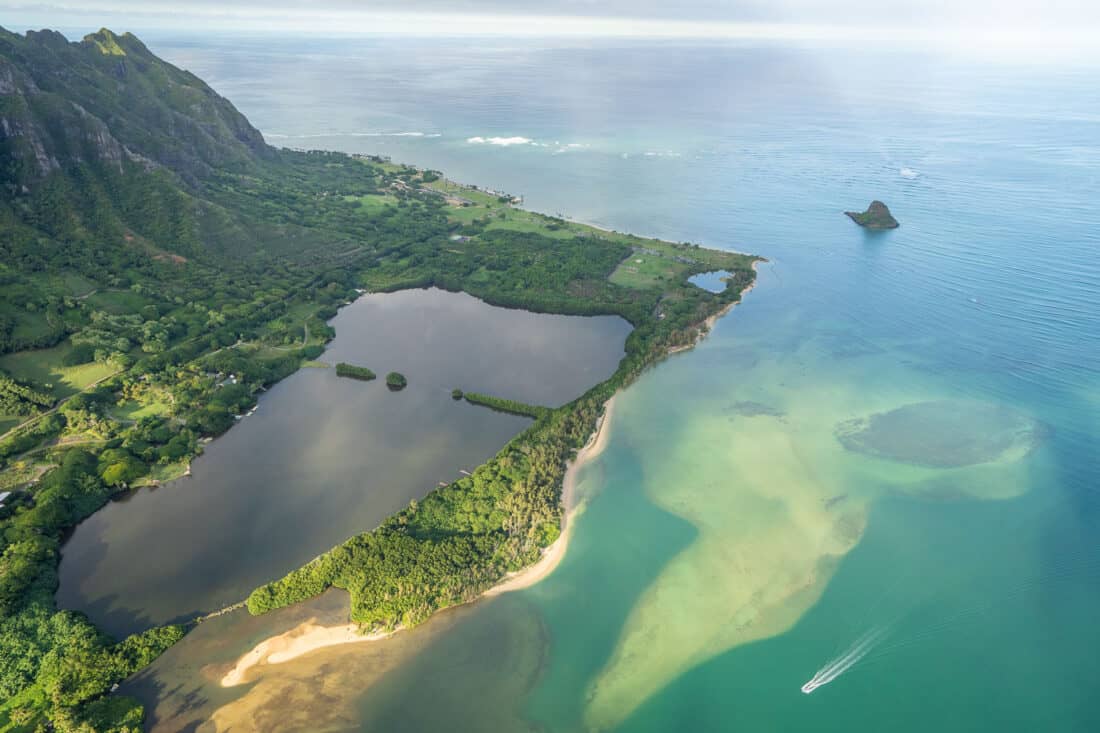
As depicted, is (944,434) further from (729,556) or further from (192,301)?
(192,301)

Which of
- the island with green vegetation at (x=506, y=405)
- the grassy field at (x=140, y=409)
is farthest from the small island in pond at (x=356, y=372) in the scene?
the grassy field at (x=140, y=409)

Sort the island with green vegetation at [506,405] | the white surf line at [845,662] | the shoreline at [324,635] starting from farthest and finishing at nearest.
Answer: the island with green vegetation at [506,405] → the shoreline at [324,635] → the white surf line at [845,662]

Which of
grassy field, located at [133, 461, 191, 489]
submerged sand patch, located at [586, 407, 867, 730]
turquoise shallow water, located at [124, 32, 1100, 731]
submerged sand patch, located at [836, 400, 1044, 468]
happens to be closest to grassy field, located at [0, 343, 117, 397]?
grassy field, located at [133, 461, 191, 489]

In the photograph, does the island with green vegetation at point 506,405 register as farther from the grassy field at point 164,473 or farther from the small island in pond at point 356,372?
the grassy field at point 164,473

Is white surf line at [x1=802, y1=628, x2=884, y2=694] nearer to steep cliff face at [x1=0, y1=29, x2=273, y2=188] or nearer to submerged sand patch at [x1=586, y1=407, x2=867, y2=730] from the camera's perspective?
submerged sand patch at [x1=586, y1=407, x2=867, y2=730]

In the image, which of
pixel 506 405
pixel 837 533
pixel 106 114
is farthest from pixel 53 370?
pixel 837 533

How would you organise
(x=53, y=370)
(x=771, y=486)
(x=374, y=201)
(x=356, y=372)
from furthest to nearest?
(x=374, y=201) → (x=356, y=372) → (x=53, y=370) → (x=771, y=486)
